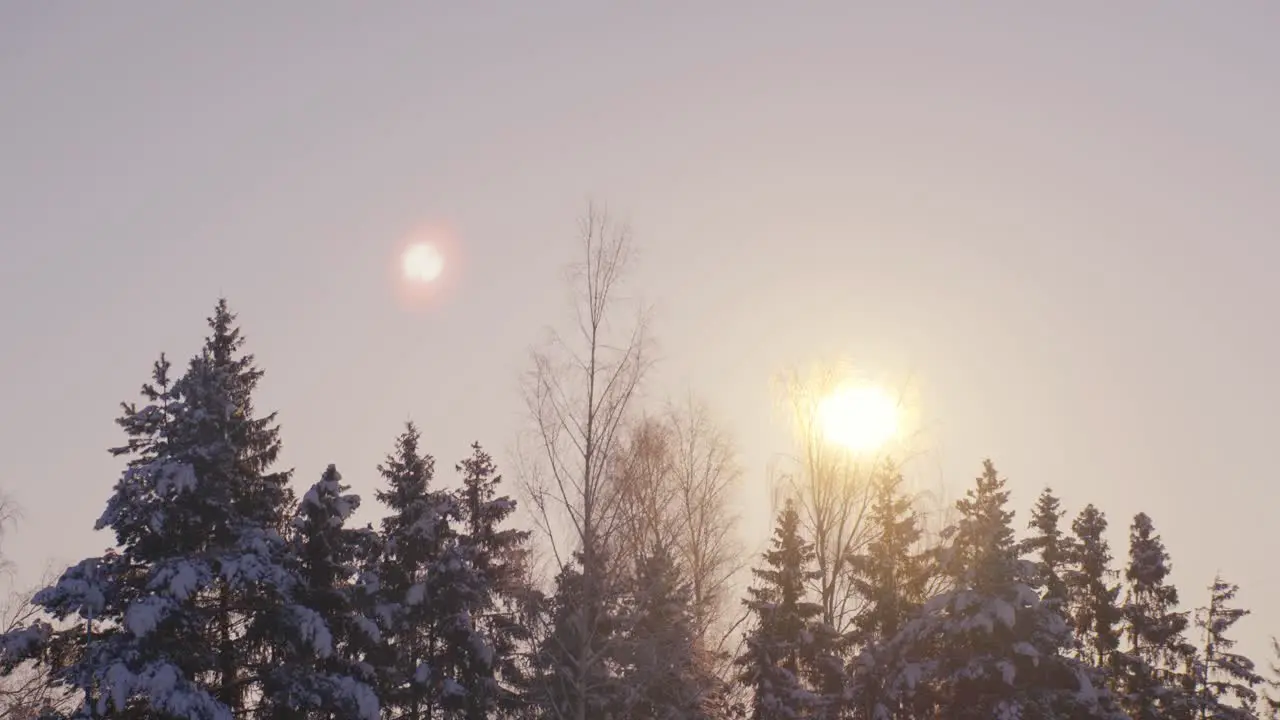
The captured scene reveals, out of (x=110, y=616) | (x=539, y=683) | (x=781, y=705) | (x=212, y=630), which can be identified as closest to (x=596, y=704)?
(x=539, y=683)

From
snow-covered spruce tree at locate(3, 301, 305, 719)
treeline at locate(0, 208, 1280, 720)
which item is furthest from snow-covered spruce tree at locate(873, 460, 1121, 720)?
snow-covered spruce tree at locate(3, 301, 305, 719)

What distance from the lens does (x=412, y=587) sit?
32938 millimetres

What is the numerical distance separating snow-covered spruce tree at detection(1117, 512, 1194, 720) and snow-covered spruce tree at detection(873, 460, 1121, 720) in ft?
47.2

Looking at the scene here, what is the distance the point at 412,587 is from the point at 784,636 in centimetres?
1262

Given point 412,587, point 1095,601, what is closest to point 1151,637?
point 1095,601

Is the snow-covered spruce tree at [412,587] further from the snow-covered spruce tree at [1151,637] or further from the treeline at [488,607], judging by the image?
the snow-covered spruce tree at [1151,637]

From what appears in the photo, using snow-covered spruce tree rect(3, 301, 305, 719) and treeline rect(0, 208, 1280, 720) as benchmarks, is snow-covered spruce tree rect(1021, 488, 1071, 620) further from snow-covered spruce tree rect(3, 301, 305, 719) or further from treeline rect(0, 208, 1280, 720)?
snow-covered spruce tree rect(3, 301, 305, 719)

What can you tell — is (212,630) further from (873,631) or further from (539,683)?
(873,631)

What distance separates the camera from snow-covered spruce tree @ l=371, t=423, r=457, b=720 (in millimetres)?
32250

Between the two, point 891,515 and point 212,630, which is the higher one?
point 891,515

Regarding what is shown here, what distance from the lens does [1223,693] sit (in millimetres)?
48344

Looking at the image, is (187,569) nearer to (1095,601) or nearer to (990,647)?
(990,647)

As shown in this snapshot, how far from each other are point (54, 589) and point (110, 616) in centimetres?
152

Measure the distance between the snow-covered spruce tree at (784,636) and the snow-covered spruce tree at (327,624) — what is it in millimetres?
12575
